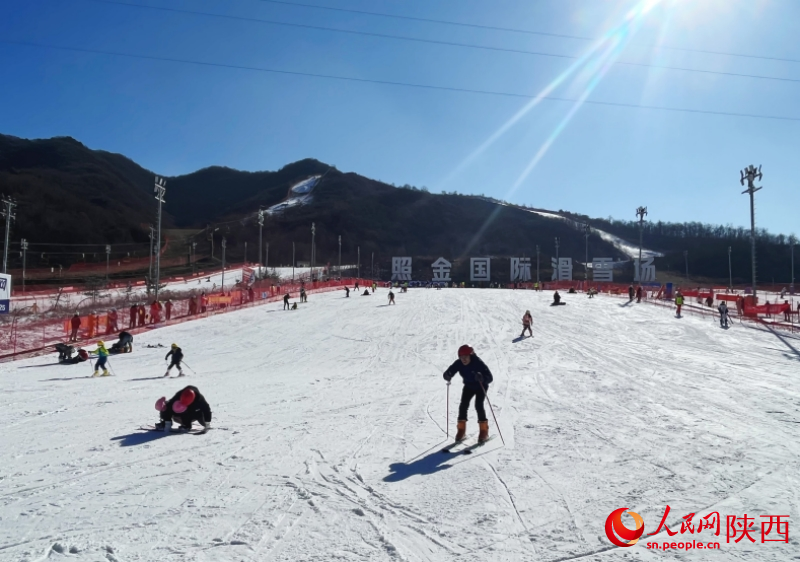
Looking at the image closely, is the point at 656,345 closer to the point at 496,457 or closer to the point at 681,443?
the point at 681,443

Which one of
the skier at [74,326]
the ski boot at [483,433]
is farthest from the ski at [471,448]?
the skier at [74,326]

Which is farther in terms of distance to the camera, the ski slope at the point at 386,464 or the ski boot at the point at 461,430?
the ski boot at the point at 461,430

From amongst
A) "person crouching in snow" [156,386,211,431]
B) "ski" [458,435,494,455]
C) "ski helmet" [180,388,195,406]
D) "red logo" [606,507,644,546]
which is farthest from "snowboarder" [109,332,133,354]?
"red logo" [606,507,644,546]

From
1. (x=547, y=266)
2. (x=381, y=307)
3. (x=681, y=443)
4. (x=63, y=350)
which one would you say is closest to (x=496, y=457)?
(x=681, y=443)

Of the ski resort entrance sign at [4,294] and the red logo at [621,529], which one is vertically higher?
the ski resort entrance sign at [4,294]

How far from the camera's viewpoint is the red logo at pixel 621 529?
4.18m

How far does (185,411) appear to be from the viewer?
7.59 metres

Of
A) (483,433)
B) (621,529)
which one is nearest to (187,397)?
(483,433)

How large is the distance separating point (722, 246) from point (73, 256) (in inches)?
5227

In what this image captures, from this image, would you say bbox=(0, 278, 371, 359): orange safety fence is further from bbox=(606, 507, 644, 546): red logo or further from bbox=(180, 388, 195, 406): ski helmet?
bbox=(606, 507, 644, 546): red logo

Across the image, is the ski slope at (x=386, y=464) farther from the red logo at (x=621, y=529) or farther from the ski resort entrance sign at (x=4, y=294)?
the ski resort entrance sign at (x=4, y=294)

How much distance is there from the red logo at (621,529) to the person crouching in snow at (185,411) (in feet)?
18.6

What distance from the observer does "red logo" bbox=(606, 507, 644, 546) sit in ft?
13.7

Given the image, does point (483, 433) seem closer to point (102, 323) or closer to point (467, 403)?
point (467, 403)
